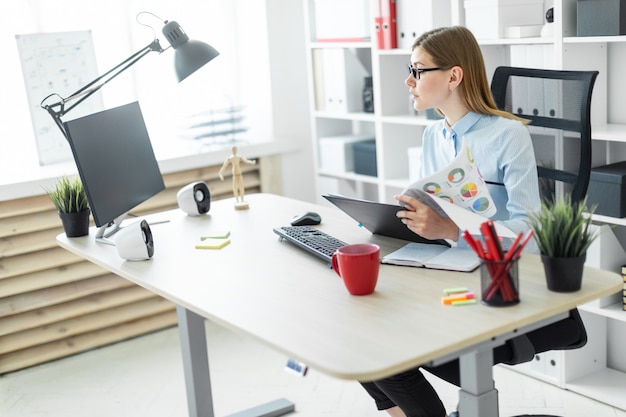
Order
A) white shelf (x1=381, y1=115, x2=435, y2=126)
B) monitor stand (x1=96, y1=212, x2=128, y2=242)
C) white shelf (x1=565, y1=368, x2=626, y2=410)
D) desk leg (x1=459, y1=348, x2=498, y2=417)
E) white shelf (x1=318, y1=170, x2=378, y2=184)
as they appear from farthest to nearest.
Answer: white shelf (x1=318, y1=170, x2=378, y2=184)
white shelf (x1=381, y1=115, x2=435, y2=126)
white shelf (x1=565, y1=368, x2=626, y2=410)
monitor stand (x1=96, y1=212, x2=128, y2=242)
desk leg (x1=459, y1=348, x2=498, y2=417)

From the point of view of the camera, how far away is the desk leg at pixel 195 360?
2551mm

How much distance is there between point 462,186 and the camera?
1.93 meters

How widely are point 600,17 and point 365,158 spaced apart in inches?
57.2

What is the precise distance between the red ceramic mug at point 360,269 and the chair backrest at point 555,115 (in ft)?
2.57

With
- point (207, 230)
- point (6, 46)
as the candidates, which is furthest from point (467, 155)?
point (6, 46)

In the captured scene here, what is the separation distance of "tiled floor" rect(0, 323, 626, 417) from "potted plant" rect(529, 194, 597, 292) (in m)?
1.31

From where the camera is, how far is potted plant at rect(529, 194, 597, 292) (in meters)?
1.71

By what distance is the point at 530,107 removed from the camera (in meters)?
2.44

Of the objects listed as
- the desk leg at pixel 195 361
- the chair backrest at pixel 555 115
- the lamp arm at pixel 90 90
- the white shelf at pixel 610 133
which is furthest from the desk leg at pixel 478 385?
the lamp arm at pixel 90 90

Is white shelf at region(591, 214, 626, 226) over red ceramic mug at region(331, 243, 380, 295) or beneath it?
beneath

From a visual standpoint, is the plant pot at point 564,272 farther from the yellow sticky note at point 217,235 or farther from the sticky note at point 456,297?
the yellow sticky note at point 217,235

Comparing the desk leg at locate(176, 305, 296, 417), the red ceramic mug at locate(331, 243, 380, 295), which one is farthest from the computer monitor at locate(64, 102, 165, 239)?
the red ceramic mug at locate(331, 243, 380, 295)

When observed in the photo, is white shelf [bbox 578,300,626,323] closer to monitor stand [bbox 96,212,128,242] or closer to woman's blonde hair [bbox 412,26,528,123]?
woman's blonde hair [bbox 412,26,528,123]

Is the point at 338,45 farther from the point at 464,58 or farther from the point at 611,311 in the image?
the point at 611,311
